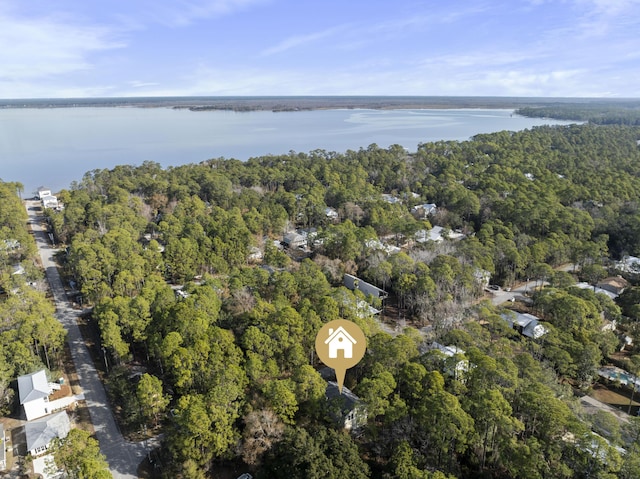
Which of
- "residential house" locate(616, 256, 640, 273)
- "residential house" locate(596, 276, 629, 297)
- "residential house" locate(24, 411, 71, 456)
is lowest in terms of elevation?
"residential house" locate(24, 411, 71, 456)

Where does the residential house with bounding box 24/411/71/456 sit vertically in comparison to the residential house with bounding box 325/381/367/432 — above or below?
below

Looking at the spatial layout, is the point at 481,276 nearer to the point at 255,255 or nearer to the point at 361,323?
the point at 361,323

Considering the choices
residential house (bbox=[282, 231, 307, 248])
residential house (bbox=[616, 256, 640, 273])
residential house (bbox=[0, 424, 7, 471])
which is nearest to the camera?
residential house (bbox=[0, 424, 7, 471])

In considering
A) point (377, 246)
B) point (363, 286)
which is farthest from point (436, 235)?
point (363, 286)

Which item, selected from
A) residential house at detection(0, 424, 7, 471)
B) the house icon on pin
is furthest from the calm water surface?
the house icon on pin

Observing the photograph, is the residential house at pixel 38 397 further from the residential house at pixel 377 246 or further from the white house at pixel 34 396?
the residential house at pixel 377 246

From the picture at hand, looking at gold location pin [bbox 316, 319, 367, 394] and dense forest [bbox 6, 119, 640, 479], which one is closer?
dense forest [bbox 6, 119, 640, 479]

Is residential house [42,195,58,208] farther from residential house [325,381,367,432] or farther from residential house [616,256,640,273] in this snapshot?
residential house [616,256,640,273]

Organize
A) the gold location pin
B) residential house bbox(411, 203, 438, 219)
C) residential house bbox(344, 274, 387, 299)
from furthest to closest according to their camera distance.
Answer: residential house bbox(411, 203, 438, 219), residential house bbox(344, 274, 387, 299), the gold location pin
